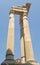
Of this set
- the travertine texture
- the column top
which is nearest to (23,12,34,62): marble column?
the column top

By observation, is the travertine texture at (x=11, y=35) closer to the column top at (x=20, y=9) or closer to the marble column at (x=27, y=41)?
the column top at (x=20, y=9)

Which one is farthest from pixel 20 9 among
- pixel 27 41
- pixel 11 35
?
pixel 27 41

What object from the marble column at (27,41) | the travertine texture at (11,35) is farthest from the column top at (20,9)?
the travertine texture at (11,35)

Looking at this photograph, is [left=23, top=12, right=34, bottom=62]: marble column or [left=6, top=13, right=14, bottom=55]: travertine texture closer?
[left=23, top=12, right=34, bottom=62]: marble column

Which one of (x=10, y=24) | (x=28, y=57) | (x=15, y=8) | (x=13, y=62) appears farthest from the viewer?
(x=15, y=8)

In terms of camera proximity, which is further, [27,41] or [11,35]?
[27,41]

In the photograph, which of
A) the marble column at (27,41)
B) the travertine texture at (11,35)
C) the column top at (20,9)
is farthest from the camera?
the column top at (20,9)

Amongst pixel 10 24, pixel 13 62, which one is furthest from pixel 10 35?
pixel 13 62

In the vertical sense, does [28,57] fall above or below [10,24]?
Answer: below

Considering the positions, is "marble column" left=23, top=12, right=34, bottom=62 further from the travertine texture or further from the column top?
the travertine texture

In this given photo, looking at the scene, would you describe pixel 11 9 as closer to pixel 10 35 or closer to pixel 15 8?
pixel 15 8

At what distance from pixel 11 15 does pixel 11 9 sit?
4.29 feet

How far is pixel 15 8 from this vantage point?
4338cm

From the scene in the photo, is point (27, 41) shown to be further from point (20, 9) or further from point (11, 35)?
point (20, 9)
